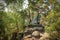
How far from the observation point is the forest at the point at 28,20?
809 cm

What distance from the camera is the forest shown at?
26.5ft

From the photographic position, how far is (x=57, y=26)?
8836 millimetres

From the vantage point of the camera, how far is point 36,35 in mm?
13688

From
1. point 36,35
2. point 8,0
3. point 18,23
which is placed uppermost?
point 8,0

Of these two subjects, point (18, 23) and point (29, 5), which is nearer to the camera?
point (18, 23)

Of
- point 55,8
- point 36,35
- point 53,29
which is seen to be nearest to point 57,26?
point 53,29

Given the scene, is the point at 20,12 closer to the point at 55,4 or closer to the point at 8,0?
the point at 55,4

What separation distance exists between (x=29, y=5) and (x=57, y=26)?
520 centimetres

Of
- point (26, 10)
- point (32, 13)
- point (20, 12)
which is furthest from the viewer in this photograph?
point (32, 13)

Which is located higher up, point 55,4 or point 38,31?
point 55,4

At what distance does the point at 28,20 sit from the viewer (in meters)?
16.1

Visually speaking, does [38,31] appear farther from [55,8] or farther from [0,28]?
[0,28]

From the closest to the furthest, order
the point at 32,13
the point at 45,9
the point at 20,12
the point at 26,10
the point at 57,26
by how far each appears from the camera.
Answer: the point at 57,26 → the point at 45,9 → the point at 20,12 → the point at 26,10 → the point at 32,13

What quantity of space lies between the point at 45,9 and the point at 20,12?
7.60 feet
